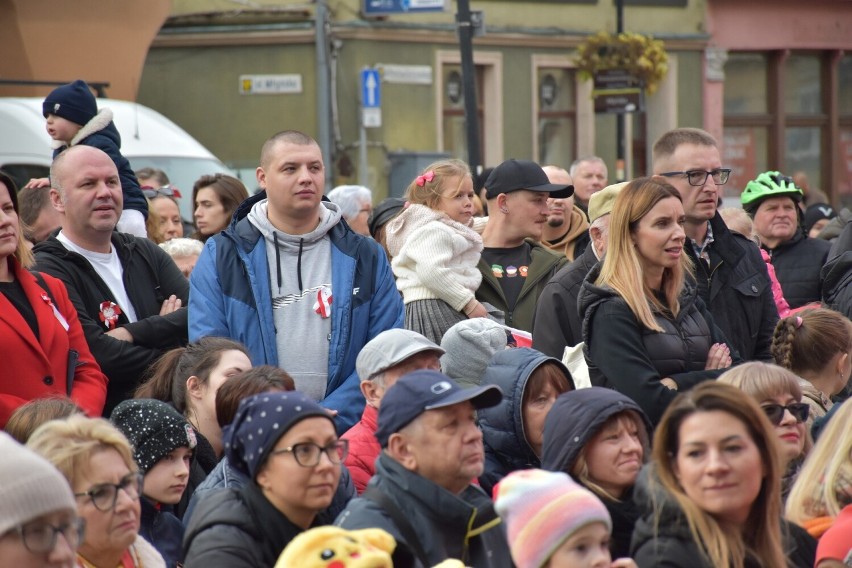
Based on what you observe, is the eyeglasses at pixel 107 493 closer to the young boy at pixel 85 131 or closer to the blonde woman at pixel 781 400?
the blonde woman at pixel 781 400

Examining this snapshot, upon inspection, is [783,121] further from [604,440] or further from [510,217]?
[604,440]

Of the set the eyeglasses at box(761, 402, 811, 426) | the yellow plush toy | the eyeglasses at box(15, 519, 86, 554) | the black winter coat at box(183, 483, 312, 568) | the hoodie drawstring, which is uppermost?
the hoodie drawstring

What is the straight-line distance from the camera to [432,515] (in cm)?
457

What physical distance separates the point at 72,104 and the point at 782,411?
4.37m

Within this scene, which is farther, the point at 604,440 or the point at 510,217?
the point at 510,217

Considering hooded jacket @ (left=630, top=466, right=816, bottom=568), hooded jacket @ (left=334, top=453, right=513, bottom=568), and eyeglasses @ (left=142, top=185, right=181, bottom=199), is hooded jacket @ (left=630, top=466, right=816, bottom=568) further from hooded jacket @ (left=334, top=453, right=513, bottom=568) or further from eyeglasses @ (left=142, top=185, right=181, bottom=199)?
eyeglasses @ (left=142, top=185, right=181, bottom=199)

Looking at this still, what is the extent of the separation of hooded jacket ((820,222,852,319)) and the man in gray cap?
3084mm

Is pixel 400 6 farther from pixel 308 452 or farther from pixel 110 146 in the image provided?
pixel 308 452

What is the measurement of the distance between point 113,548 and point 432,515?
37.3 inches

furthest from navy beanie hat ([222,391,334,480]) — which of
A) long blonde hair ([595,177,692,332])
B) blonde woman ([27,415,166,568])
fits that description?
long blonde hair ([595,177,692,332])

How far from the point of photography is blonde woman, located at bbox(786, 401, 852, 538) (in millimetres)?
4875

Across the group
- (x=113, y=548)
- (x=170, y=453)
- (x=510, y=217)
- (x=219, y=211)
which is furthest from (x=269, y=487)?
(x=219, y=211)

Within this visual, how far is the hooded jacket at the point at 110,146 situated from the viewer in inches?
317

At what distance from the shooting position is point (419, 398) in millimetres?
4676
